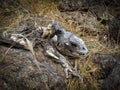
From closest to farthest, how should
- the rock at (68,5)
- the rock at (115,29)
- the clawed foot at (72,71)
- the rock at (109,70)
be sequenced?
the rock at (109,70) < the clawed foot at (72,71) < the rock at (115,29) < the rock at (68,5)

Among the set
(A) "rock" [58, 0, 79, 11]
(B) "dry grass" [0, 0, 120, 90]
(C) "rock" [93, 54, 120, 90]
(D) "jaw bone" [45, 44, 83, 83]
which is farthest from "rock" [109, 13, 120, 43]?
(D) "jaw bone" [45, 44, 83, 83]

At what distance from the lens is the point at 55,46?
117 inches

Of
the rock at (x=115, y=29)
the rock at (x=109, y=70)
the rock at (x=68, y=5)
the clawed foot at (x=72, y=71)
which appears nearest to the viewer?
the rock at (x=109, y=70)

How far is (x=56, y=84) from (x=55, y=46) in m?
0.44

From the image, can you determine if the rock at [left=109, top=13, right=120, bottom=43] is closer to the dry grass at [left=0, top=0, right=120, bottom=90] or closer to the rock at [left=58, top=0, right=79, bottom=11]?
the dry grass at [left=0, top=0, right=120, bottom=90]

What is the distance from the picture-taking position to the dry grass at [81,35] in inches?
112

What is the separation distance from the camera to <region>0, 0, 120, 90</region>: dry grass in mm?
2840

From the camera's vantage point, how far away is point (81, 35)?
3.44 meters

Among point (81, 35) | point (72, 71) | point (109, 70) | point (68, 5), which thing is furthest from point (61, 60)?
point (68, 5)

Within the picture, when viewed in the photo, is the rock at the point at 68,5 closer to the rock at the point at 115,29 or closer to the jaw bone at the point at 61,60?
the rock at the point at 115,29

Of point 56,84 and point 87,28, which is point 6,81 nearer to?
point 56,84

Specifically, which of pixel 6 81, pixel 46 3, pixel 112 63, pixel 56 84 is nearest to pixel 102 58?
pixel 112 63

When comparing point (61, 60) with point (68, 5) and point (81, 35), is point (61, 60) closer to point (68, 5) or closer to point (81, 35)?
point (81, 35)

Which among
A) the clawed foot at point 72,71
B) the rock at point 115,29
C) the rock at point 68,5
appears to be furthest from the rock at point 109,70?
the rock at point 68,5
